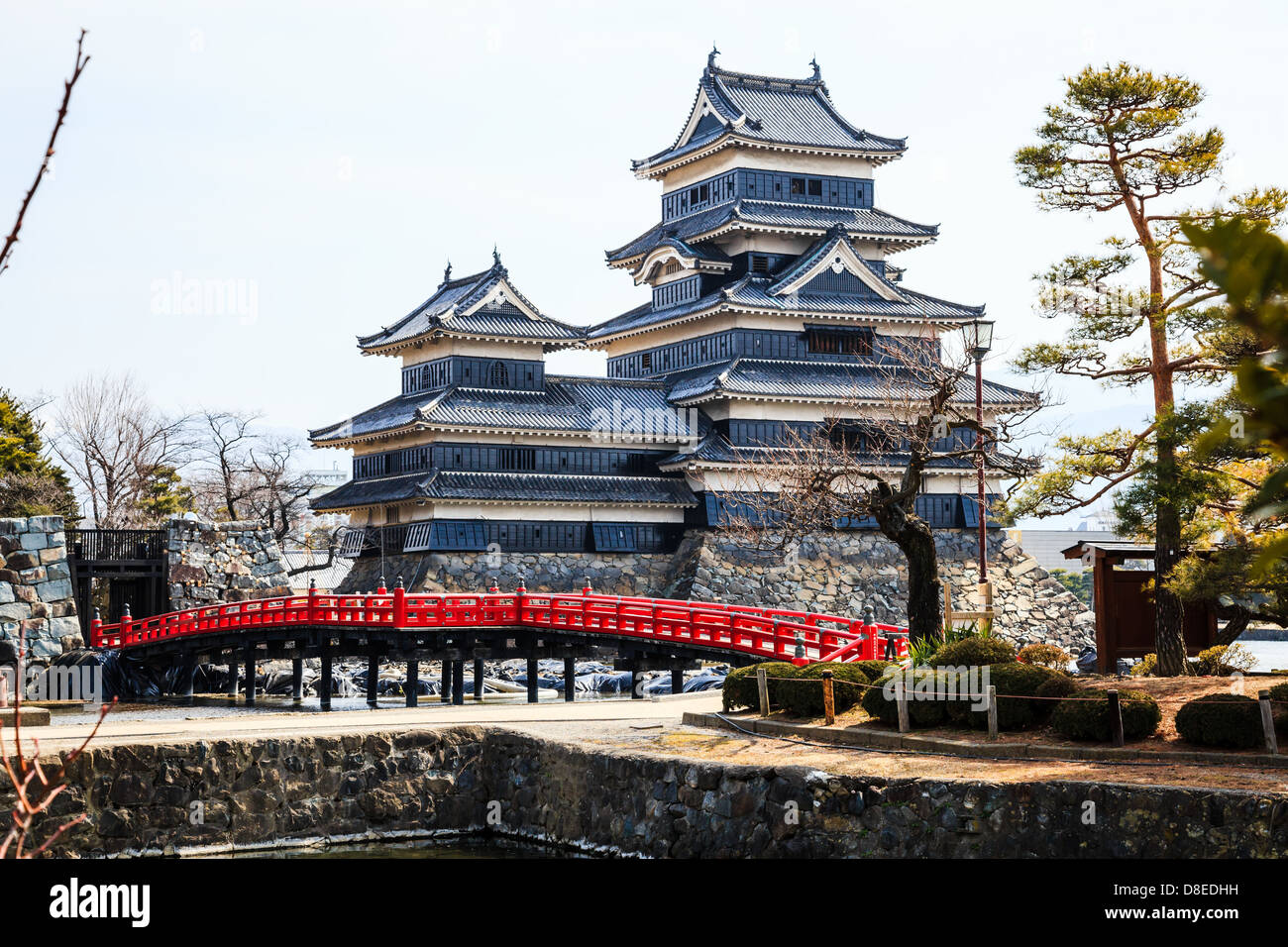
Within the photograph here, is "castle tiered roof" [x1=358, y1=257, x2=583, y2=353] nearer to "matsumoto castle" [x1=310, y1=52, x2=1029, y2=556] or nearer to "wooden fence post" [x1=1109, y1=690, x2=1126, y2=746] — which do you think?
"matsumoto castle" [x1=310, y1=52, x2=1029, y2=556]

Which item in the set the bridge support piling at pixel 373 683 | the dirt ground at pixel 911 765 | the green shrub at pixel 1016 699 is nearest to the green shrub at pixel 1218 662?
the green shrub at pixel 1016 699

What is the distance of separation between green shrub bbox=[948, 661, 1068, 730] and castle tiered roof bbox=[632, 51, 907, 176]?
140 ft

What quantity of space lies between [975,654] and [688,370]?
39.5 meters

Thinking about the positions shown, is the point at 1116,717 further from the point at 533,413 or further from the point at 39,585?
the point at 533,413

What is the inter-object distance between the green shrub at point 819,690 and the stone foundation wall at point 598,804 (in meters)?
3.18

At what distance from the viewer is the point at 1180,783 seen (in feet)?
51.1

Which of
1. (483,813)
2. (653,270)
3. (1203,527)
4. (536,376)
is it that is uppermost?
(653,270)

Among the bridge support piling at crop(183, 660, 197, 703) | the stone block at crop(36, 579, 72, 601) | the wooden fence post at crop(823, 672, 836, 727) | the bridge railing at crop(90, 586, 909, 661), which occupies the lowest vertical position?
the bridge support piling at crop(183, 660, 197, 703)

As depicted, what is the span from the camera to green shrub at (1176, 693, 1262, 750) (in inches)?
674

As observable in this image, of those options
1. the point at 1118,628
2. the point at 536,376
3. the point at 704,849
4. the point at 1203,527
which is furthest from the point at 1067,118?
the point at 536,376

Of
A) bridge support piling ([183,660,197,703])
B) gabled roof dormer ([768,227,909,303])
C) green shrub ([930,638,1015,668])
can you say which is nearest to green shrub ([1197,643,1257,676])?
green shrub ([930,638,1015,668])
